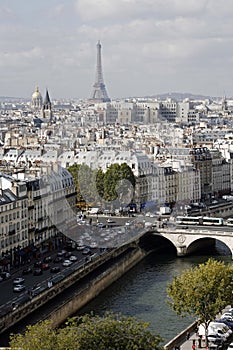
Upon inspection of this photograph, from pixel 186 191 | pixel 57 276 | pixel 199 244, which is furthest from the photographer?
pixel 186 191

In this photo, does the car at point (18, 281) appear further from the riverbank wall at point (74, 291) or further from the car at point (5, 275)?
the riverbank wall at point (74, 291)

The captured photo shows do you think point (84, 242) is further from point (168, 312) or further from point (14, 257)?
point (168, 312)

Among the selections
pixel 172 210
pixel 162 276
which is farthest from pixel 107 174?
pixel 162 276

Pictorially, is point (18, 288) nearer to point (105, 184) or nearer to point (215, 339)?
point (215, 339)

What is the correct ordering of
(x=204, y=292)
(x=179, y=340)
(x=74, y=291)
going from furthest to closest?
1. (x=74, y=291)
2. (x=204, y=292)
3. (x=179, y=340)

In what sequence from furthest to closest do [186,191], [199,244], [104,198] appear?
[186,191] < [104,198] < [199,244]

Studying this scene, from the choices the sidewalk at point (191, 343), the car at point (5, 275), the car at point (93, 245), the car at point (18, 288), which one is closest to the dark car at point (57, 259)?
the car at point (93, 245)

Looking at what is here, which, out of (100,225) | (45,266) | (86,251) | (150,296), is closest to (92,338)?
(150,296)
